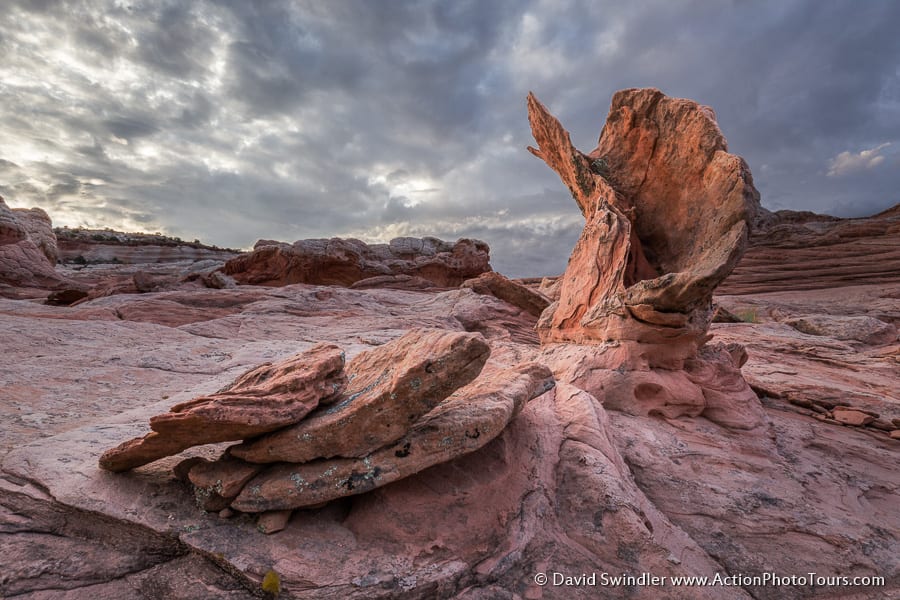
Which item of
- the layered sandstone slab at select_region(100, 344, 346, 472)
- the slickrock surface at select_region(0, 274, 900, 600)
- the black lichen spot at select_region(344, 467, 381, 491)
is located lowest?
the slickrock surface at select_region(0, 274, 900, 600)

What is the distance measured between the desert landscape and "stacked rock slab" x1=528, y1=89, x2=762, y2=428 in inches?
1.8

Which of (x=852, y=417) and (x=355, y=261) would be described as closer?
(x=852, y=417)

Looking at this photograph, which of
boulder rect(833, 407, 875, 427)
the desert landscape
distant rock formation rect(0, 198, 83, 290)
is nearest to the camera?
the desert landscape

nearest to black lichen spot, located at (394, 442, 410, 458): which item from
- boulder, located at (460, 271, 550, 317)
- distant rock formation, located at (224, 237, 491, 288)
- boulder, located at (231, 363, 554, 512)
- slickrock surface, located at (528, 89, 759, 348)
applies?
boulder, located at (231, 363, 554, 512)

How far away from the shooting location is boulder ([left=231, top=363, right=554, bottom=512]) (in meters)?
3.13

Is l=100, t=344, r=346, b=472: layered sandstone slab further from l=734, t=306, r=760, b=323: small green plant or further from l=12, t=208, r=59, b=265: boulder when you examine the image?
l=12, t=208, r=59, b=265: boulder

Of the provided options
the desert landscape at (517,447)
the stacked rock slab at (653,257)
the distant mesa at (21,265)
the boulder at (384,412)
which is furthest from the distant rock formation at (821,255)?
the distant mesa at (21,265)

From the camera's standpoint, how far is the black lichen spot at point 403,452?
3.31 meters

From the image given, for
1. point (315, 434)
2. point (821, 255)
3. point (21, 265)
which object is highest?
point (821, 255)

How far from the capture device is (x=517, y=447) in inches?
169

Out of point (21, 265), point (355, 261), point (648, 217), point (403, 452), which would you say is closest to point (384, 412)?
point (403, 452)

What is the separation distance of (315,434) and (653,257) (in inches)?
287

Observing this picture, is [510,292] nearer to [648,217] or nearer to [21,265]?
[648,217]

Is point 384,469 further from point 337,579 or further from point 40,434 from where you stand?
point 40,434
